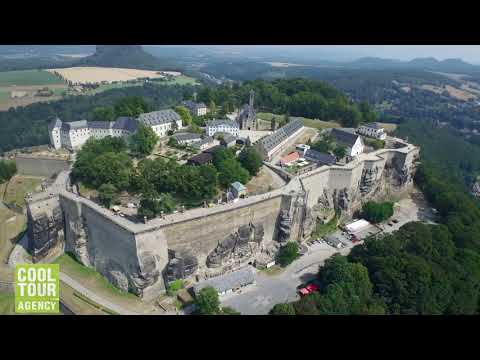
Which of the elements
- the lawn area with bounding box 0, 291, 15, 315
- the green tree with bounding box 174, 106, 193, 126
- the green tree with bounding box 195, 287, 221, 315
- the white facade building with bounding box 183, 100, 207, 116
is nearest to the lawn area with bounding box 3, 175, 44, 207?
the lawn area with bounding box 0, 291, 15, 315

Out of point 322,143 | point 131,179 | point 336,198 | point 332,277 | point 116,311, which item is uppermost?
point 322,143

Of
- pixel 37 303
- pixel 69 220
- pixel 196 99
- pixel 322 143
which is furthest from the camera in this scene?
pixel 196 99

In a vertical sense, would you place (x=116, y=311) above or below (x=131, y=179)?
below

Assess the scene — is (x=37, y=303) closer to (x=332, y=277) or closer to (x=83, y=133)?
(x=332, y=277)

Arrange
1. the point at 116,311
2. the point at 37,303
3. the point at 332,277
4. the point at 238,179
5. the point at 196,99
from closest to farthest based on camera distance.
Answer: the point at 37,303, the point at 116,311, the point at 332,277, the point at 238,179, the point at 196,99

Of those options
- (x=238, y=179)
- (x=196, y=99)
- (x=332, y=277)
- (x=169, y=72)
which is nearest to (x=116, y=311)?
(x=238, y=179)

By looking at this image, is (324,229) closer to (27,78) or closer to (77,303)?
(77,303)

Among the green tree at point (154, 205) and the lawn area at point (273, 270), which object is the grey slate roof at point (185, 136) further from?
the lawn area at point (273, 270)
